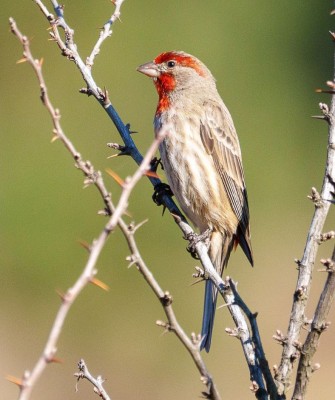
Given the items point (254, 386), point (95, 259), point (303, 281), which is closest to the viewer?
point (95, 259)

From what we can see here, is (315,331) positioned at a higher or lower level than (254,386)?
higher

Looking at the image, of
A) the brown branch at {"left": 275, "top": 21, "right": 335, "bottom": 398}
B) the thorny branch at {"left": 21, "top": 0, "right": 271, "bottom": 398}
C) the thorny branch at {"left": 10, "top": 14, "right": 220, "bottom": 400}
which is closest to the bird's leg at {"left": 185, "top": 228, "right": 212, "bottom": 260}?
the thorny branch at {"left": 21, "top": 0, "right": 271, "bottom": 398}

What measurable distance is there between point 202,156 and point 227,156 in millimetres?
342

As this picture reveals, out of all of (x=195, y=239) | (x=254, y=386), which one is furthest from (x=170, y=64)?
(x=254, y=386)

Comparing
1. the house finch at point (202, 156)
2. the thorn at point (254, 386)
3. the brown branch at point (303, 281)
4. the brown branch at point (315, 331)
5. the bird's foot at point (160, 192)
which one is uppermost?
the house finch at point (202, 156)

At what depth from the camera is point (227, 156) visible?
601 centimetres

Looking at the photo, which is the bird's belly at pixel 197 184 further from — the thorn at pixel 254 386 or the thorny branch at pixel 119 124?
the thorn at pixel 254 386

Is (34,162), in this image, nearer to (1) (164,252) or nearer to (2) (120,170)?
(2) (120,170)

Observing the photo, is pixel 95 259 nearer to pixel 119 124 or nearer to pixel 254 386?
pixel 254 386

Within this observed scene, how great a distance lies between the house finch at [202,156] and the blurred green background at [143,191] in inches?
Answer: 129

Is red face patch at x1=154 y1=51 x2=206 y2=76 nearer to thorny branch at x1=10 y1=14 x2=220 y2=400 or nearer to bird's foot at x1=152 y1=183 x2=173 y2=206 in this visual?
bird's foot at x1=152 y1=183 x2=173 y2=206

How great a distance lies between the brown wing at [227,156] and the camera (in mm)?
5824

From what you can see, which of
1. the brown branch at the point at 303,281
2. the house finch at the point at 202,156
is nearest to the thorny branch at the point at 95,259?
the brown branch at the point at 303,281

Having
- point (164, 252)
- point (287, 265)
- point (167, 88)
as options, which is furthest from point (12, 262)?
point (167, 88)
